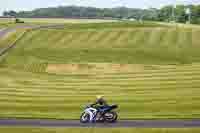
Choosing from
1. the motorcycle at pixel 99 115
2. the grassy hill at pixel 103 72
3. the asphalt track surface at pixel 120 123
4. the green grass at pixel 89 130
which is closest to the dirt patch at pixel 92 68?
the grassy hill at pixel 103 72

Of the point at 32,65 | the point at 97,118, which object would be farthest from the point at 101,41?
the point at 97,118

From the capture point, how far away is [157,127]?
78.1ft

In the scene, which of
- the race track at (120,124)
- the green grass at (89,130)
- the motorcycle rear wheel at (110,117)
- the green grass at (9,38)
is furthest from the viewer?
the green grass at (9,38)

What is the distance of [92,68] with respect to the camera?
5441 cm

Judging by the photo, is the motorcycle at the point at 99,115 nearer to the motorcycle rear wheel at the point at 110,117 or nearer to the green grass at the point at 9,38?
the motorcycle rear wheel at the point at 110,117

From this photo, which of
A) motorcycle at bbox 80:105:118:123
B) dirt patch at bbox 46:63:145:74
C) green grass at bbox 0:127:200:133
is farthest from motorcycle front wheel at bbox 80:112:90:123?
dirt patch at bbox 46:63:145:74

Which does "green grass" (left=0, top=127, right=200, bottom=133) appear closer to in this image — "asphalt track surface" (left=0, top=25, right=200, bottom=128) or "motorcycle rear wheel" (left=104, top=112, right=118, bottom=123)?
"asphalt track surface" (left=0, top=25, right=200, bottom=128)

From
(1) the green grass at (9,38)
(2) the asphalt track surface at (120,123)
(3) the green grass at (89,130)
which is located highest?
(1) the green grass at (9,38)


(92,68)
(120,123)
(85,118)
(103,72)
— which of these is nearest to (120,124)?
(120,123)

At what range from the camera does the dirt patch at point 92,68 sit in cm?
5306

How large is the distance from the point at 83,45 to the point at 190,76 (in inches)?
1143

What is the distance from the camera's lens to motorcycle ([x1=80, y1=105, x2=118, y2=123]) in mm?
26094

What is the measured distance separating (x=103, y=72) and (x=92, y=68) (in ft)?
11.0

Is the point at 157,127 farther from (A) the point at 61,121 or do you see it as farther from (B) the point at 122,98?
(B) the point at 122,98
